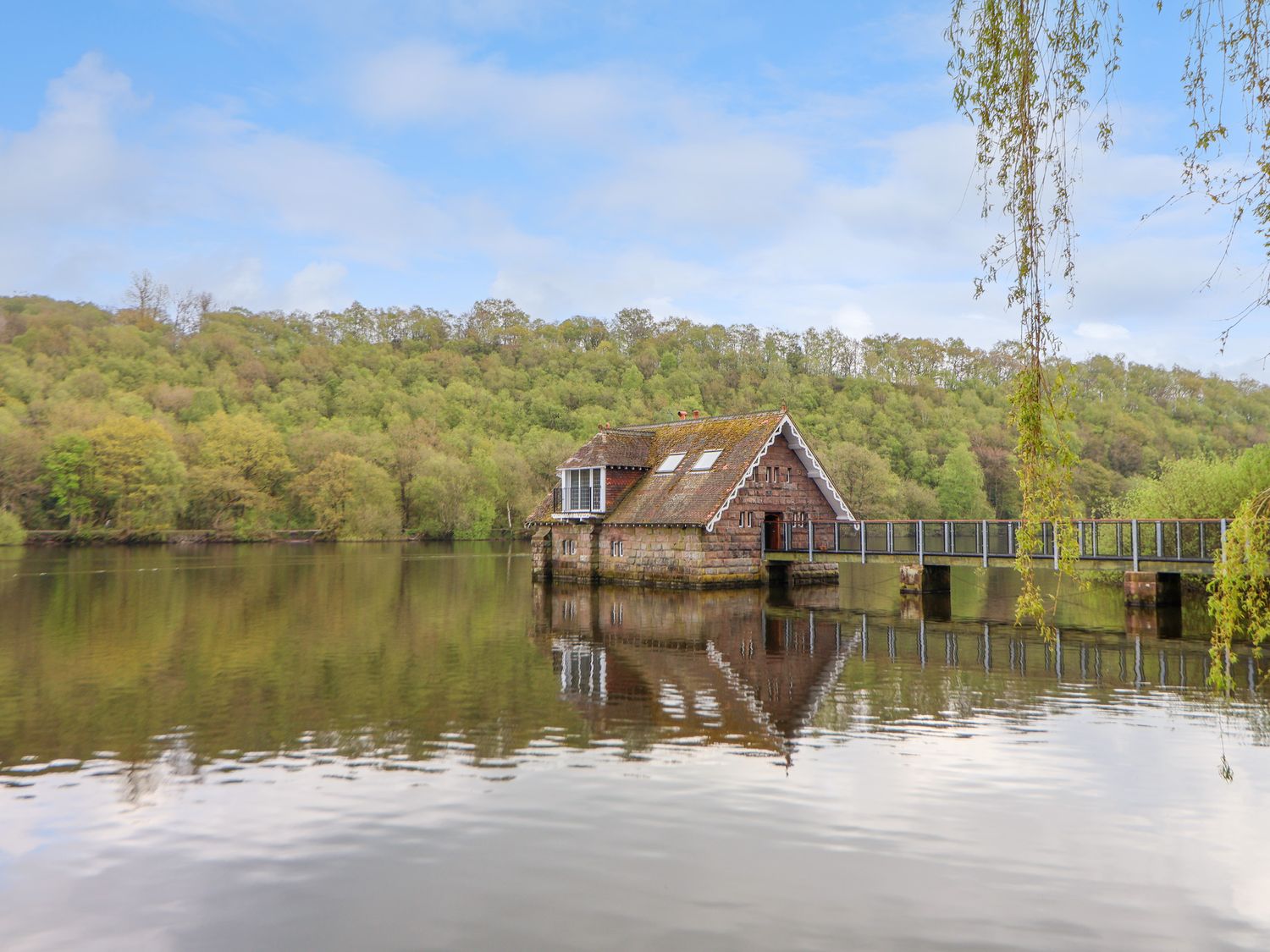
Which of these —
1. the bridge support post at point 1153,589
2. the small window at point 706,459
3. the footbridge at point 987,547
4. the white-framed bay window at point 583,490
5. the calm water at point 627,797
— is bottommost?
the calm water at point 627,797

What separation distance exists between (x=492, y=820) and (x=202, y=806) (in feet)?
9.28

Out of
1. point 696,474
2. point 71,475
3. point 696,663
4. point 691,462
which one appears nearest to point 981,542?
point 696,474

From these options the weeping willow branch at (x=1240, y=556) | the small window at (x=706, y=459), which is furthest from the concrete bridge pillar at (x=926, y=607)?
the weeping willow branch at (x=1240, y=556)

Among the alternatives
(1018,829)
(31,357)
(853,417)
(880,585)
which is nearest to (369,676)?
(1018,829)

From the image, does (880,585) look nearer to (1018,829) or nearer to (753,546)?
(753,546)

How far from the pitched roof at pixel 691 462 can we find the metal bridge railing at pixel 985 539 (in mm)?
2579

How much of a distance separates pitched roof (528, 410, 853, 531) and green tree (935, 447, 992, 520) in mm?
58874

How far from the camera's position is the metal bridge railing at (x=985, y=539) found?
1087 inches

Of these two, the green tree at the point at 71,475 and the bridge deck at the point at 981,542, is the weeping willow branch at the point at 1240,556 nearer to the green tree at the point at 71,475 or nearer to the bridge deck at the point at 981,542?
the bridge deck at the point at 981,542

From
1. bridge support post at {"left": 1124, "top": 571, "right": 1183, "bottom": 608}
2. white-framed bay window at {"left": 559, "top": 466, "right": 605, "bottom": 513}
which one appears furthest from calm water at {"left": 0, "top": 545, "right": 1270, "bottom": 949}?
white-framed bay window at {"left": 559, "top": 466, "right": 605, "bottom": 513}

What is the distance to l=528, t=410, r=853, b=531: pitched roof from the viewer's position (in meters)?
33.8

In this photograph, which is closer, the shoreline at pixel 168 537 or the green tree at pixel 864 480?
the shoreline at pixel 168 537

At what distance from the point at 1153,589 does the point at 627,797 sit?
22370 millimetres

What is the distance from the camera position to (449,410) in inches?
4562
